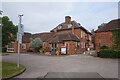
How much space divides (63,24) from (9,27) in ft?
91.3

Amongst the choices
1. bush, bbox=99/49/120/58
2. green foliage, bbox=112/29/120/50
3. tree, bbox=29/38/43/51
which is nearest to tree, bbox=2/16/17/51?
bush, bbox=99/49/120/58

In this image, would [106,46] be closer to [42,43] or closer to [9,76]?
[42,43]

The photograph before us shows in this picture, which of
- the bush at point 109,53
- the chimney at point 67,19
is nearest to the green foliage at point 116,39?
the bush at point 109,53

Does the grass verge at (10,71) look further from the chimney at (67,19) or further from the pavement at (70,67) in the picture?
the chimney at (67,19)

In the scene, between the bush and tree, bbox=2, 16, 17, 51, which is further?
the bush

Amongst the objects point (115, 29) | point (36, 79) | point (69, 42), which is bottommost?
point (36, 79)

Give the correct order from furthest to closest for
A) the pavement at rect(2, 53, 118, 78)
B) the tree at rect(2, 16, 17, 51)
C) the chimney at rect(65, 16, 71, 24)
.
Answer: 1. the chimney at rect(65, 16, 71, 24)
2. the tree at rect(2, 16, 17, 51)
3. the pavement at rect(2, 53, 118, 78)

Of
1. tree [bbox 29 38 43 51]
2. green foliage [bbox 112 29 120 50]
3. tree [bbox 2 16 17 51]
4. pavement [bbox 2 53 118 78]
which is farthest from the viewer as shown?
tree [bbox 29 38 43 51]

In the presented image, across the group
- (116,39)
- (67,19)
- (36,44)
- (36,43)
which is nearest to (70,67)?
(116,39)

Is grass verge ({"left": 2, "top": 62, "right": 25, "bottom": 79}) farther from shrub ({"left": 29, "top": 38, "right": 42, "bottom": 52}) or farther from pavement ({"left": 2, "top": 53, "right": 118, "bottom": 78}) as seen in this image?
shrub ({"left": 29, "top": 38, "right": 42, "bottom": 52})

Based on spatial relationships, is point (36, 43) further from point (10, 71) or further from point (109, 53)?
point (10, 71)

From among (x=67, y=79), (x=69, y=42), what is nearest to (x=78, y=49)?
(x=69, y=42)

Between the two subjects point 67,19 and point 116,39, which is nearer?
point 116,39

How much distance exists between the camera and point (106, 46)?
36000mm
